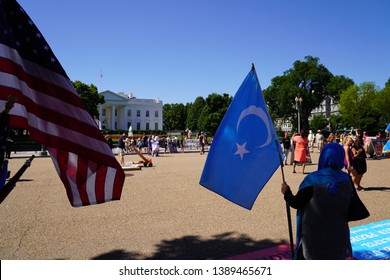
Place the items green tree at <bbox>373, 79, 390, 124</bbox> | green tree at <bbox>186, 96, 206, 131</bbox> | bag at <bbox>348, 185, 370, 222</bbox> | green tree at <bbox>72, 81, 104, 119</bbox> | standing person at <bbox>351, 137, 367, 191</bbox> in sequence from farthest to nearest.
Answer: green tree at <bbox>186, 96, 206, 131</bbox>
green tree at <bbox>72, 81, 104, 119</bbox>
green tree at <bbox>373, 79, 390, 124</bbox>
standing person at <bbox>351, 137, 367, 191</bbox>
bag at <bbox>348, 185, 370, 222</bbox>

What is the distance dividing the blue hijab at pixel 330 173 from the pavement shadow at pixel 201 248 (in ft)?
6.30

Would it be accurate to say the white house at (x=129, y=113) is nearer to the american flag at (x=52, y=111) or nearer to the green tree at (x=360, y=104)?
the green tree at (x=360, y=104)

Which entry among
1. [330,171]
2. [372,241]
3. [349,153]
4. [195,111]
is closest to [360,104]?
[195,111]

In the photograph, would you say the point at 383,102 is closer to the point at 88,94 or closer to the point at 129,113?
the point at 88,94

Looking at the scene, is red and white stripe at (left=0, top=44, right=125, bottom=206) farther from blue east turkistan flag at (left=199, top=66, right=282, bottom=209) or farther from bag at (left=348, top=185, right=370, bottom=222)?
bag at (left=348, top=185, right=370, bottom=222)

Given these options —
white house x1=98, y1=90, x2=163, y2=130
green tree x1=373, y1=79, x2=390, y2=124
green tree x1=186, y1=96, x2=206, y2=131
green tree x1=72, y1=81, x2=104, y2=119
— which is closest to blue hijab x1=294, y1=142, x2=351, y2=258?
green tree x1=72, y1=81, x2=104, y2=119

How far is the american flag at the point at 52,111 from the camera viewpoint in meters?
3.16

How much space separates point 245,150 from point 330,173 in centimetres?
99

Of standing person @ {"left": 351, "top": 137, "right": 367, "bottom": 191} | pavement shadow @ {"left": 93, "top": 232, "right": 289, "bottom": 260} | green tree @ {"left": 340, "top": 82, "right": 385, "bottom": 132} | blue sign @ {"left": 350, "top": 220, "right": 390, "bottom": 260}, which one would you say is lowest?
pavement shadow @ {"left": 93, "top": 232, "right": 289, "bottom": 260}

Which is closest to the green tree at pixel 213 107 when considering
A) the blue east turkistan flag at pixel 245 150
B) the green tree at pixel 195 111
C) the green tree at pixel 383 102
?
the green tree at pixel 195 111

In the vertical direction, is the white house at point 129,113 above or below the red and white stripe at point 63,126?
above

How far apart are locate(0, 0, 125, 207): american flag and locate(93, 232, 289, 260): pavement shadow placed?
1437 millimetres

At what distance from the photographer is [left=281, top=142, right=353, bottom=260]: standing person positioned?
2.85 m

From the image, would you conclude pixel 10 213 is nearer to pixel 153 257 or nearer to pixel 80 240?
pixel 80 240
